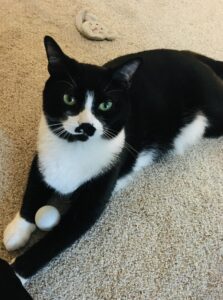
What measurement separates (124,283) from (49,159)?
0.38 metres

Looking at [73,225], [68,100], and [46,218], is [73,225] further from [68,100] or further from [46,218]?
[68,100]

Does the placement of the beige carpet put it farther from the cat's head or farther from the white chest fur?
the cat's head

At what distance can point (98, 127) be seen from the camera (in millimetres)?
1010

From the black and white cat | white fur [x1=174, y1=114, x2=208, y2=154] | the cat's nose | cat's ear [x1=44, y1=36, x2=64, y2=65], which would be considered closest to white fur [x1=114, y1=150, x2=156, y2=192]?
the black and white cat

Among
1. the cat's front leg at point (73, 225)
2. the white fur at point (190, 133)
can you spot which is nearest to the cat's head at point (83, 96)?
the cat's front leg at point (73, 225)

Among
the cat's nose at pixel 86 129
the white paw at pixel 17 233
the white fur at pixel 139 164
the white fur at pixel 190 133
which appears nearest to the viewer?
the cat's nose at pixel 86 129

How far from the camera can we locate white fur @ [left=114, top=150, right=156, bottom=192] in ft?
4.35

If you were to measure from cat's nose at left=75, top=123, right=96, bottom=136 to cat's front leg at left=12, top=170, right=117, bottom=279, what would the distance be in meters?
0.17

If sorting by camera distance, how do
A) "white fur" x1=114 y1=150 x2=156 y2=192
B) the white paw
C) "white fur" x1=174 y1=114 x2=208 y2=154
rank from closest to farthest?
the white paw, "white fur" x1=114 y1=150 x2=156 y2=192, "white fur" x1=174 y1=114 x2=208 y2=154

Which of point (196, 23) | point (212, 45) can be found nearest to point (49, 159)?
point (212, 45)

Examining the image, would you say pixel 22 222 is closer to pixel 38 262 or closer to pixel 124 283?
pixel 38 262

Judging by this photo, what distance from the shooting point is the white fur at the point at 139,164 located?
1.33 metres

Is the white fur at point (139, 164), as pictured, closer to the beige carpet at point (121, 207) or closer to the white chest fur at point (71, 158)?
the beige carpet at point (121, 207)

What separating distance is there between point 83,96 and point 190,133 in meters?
0.59
